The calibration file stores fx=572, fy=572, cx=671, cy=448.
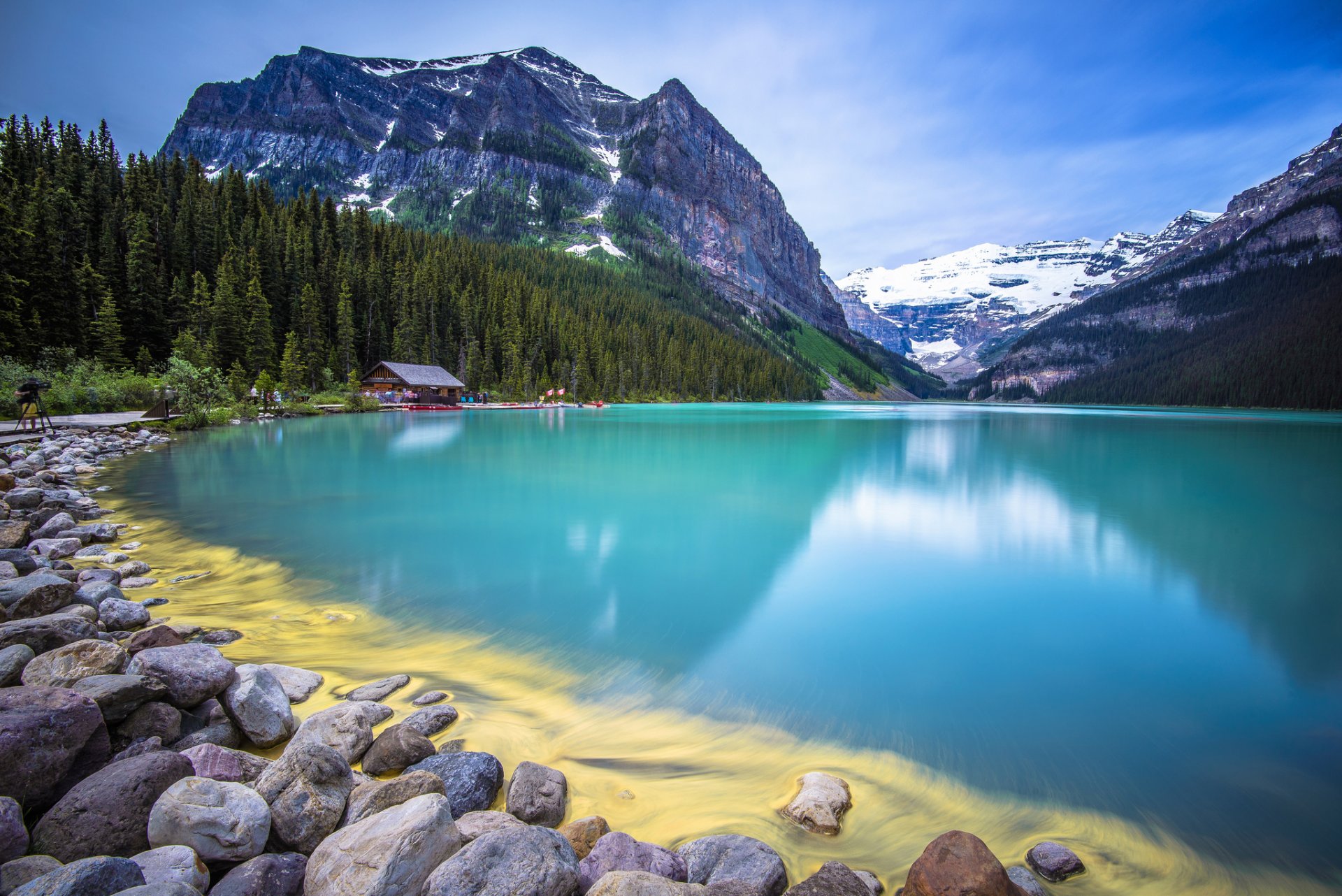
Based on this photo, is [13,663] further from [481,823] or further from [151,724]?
[481,823]

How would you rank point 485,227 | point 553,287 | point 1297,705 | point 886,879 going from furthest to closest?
point 485,227, point 553,287, point 1297,705, point 886,879

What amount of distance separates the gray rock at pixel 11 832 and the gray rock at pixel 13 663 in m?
2.10

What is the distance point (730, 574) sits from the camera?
34.8ft

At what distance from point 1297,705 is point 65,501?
20.8 m

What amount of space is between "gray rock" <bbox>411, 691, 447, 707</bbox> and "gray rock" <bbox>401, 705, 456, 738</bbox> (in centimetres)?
24

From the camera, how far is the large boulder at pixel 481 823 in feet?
11.7

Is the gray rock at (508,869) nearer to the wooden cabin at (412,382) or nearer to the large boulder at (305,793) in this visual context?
the large boulder at (305,793)

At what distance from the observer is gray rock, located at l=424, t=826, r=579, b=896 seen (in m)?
3.00

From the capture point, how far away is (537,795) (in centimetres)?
414

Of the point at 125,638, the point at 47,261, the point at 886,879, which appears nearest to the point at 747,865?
the point at 886,879

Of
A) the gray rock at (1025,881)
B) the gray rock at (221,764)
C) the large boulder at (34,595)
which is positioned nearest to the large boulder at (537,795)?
the gray rock at (221,764)

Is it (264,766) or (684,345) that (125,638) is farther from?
(684,345)

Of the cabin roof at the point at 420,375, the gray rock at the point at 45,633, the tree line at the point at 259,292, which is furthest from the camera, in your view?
the cabin roof at the point at 420,375

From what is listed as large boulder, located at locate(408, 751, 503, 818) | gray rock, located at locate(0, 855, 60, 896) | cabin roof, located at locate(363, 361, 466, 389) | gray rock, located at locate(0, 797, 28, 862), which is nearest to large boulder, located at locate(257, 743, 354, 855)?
large boulder, located at locate(408, 751, 503, 818)
